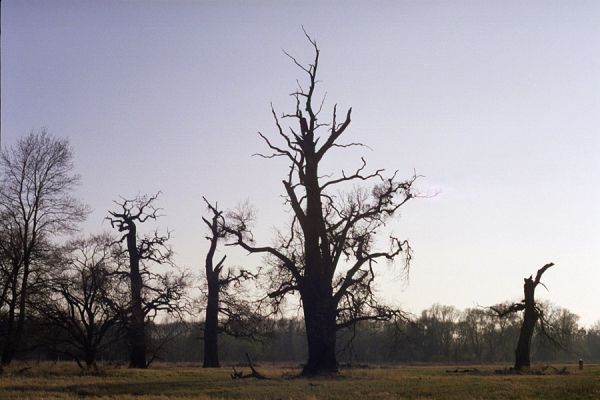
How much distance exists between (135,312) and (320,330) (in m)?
13.9

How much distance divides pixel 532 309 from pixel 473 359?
49.8 metres

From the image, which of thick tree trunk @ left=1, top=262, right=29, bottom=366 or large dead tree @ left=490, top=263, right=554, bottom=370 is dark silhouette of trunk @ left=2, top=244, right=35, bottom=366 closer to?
thick tree trunk @ left=1, top=262, right=29, bottom=366

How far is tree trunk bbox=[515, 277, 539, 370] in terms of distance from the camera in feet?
118

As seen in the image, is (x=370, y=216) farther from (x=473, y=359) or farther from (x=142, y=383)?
(x=473, y=359)

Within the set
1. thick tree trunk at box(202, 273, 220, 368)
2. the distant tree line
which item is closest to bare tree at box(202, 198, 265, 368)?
thick tree trunk at box(202, 273, 220, 368)

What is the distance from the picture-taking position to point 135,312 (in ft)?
128

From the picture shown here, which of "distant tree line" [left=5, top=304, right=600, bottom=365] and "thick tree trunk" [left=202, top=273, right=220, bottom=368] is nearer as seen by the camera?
"thick tree trunk" [left=202, top=273, right=220, bottom=368]

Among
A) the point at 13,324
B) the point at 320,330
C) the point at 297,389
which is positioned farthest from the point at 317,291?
the point at 13,324

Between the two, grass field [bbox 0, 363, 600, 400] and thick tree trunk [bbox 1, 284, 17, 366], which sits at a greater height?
thick tree trunk [bbox 1, 284, 17, 366]

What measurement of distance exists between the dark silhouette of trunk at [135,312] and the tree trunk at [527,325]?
833 inches

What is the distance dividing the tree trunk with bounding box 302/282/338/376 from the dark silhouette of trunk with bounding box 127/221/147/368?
1326 centimetres

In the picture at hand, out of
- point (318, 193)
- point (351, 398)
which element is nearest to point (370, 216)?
point (318, 193)

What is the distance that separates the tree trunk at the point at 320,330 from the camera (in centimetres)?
2934

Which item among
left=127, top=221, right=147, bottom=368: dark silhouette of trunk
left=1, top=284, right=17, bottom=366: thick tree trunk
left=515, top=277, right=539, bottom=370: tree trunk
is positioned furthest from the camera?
left=127, top=221, right=147, bottom=368: dark silhouette of trunk
